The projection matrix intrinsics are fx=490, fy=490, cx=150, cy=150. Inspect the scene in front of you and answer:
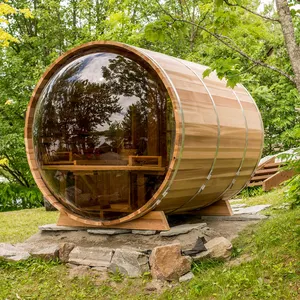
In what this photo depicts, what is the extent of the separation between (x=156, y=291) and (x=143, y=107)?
6.78 feet

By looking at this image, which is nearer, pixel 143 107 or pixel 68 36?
pixel 143 107

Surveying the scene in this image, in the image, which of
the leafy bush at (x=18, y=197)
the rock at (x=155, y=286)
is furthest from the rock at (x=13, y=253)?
the leafy bush at (x=18, y=197)

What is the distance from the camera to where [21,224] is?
8156 mm

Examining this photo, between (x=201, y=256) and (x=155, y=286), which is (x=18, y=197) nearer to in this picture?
(x=201, y=256)

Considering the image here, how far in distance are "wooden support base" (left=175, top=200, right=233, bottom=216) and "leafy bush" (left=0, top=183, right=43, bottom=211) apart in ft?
26.3

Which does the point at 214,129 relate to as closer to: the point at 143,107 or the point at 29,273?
the point at 143,107

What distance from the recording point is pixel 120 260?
191 inches

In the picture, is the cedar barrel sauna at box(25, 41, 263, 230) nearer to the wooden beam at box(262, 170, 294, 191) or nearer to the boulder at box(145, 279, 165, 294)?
the boulder at box(145, 279, 165, 294)

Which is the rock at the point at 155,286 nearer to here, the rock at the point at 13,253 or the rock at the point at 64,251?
the rock at the point at 64,251

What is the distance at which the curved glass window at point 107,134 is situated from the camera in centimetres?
552

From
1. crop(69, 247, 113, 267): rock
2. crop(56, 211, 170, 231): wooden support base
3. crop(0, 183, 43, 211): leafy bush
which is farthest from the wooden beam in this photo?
crop(0, 183, 43, 211): leafy bush

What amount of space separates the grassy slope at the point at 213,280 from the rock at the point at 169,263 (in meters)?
0.14

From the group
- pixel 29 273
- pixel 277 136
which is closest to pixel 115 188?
pixel 29 273

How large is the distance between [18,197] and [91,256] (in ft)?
32.2
